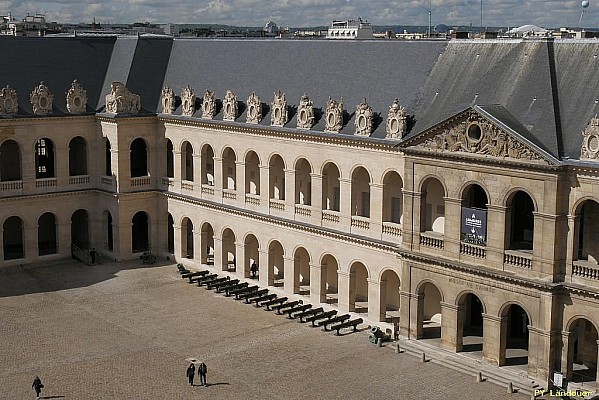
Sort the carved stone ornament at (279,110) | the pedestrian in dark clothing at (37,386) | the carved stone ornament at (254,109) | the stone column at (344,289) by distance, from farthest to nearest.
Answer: the carved stone ornament at (254,109) → the carved stone ornament at (279,110) → the stone column at (344,289) → the pedestrian in dark clothing at (37,386)

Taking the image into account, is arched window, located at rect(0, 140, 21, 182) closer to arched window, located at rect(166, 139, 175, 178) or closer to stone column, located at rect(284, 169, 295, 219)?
arched window, located at rect(166, 139, 175, 178)

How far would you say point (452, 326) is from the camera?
5656 cm

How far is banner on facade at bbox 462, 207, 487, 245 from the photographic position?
178ft

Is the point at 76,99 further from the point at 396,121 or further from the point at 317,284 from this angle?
the point at 396,121

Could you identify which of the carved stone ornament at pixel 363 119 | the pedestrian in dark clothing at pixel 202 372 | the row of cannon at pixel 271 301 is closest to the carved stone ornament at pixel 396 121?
the carved stone ornament at pixel 363 119

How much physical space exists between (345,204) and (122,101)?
88.3 feet

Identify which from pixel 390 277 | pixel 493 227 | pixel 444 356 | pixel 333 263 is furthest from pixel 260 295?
pixel 493 227

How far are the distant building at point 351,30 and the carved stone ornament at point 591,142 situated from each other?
32.1 m

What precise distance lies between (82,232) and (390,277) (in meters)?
34.6

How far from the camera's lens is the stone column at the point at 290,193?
2726 inches

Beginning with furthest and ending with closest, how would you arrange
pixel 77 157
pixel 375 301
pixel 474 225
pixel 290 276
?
pixel 77 157 → pixel 290 276 → pixel 375 301 → pixel 474 225

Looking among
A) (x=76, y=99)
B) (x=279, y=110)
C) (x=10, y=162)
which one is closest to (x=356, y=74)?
(x=279, y=110)

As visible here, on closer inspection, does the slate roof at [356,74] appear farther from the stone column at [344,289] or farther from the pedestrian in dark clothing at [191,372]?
the pedestrian in dark clothing at [191,372]

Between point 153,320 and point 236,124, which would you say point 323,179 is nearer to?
point 236,124
